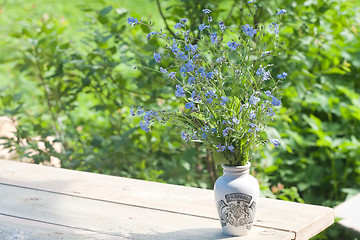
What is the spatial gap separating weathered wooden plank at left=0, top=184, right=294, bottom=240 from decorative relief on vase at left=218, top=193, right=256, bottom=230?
0.15ft

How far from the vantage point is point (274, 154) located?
9.48 feet

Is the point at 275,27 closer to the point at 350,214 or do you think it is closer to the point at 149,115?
the point at 149,115

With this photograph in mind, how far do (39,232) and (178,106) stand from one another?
A: 1.40 metres

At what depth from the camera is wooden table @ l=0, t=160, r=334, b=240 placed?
58.1 inches

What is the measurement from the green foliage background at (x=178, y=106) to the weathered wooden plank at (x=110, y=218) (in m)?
0.87

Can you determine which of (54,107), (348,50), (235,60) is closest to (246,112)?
(235,60)

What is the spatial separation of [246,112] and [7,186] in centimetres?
94

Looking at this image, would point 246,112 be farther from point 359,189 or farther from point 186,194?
point 359,189

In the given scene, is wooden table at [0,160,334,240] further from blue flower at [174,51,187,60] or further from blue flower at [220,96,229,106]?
blue flower at [174,51,187,60]

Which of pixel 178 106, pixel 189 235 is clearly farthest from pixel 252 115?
pixel 178 106

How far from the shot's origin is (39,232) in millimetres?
1481

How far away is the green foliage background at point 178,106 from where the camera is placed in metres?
2.70

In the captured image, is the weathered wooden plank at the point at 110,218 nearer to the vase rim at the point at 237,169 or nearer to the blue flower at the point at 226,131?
the vase rim at the point at 237,169

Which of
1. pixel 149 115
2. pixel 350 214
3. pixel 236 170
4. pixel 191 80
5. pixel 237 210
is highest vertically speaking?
pixel 191 80
